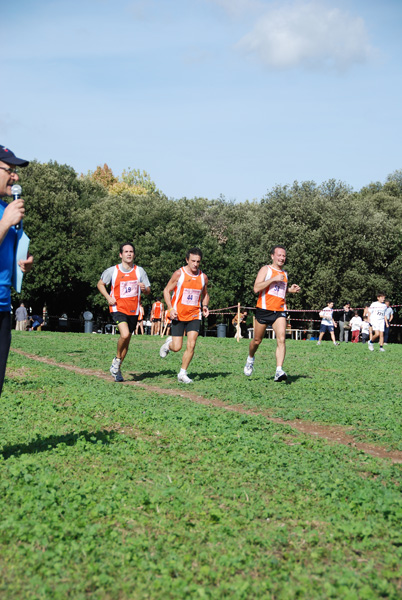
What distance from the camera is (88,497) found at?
4789 mm

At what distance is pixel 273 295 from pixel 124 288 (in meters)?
2.89

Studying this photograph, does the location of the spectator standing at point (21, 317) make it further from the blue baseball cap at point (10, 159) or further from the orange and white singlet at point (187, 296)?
the blue baseball cap at point (10, 159)

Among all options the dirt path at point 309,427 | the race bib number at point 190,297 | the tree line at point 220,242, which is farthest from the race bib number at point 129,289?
the tree line at point 220,242

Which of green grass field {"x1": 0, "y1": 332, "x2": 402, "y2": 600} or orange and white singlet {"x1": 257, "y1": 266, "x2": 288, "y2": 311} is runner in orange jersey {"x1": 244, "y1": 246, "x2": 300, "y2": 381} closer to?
orange and white singlet {"x1": 257, "y1": 266, "x2": 288, "y2": 311}

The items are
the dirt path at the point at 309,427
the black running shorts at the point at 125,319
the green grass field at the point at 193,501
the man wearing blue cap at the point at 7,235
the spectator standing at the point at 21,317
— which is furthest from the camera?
the spectator standing at the point at 21,317

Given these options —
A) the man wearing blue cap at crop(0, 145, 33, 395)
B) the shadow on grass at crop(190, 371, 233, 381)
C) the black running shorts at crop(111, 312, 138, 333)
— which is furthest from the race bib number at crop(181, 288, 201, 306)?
the man wearing blue cap at crop(0, 145, 33, 395)

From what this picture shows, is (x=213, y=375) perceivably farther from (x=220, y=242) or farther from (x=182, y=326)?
(x=220, y=242)

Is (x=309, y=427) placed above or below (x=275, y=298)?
below

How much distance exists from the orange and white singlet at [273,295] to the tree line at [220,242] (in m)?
35.7

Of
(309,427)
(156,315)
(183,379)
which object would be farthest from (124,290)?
(156,315)

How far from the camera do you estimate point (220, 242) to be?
5591cm

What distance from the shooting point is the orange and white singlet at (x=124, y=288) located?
1223 centimetres

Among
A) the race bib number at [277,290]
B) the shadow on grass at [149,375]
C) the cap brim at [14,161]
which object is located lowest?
the shadow on grass at [149,375]

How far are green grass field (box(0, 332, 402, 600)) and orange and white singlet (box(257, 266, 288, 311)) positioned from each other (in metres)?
3.06
